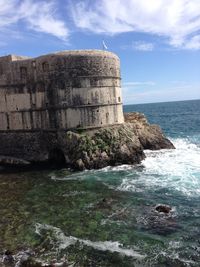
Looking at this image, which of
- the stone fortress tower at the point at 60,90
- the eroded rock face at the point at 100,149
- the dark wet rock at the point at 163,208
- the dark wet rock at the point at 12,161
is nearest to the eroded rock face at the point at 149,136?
the stone fortress tower at the point at 60,90

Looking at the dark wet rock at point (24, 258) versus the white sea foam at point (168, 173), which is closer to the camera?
the dark wet rock at point (24, 258)

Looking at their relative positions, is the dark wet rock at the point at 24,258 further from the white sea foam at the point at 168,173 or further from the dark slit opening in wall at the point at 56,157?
the dark slit opening in wall at the point at 56,157

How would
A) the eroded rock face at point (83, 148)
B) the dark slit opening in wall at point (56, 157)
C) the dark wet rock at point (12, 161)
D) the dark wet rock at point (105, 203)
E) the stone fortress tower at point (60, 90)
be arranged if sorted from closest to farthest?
the dark wet rock at point (105, 203) → the eroded rock face at point (83, 148) → the stone fortress tower at point (60, 90) → the dark slit opening in wall at point (56, 157) → the dark wet rock at point (12, 161)

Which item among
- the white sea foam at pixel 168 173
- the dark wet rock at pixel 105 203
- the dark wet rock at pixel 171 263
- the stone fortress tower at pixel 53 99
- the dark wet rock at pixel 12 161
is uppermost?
the stone fortress tower at pixel 53 99

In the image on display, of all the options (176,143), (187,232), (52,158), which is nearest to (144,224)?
(187,232)

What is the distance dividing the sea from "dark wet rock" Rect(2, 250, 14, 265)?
1.57 ft

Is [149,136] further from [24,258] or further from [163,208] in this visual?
[24,258]

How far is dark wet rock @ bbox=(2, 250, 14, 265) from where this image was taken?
1326cm

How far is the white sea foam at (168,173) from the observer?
22.1 meters

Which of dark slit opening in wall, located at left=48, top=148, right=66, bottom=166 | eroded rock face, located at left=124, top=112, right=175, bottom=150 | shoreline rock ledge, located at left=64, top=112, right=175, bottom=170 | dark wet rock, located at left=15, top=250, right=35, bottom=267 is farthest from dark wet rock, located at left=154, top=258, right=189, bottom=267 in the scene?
eroded rock face, located at left=124, top=112, right=175, bottom=150

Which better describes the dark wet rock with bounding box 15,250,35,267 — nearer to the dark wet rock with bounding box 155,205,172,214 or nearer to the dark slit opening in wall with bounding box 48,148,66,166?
the dark wet rock with bounding box 155,205,172,214

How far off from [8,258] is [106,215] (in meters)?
5.46

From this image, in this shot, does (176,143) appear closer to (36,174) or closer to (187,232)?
(36,174)

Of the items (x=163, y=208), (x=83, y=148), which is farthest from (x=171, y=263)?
(x=83, y=148)
